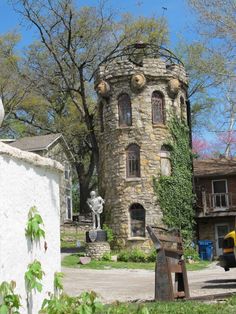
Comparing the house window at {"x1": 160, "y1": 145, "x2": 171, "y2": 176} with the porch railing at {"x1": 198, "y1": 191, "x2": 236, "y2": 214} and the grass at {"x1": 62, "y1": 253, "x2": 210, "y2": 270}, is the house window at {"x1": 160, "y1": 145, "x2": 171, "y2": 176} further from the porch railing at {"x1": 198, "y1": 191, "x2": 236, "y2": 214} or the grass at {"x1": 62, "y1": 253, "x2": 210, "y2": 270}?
the grass at {"x1": 62, "y1": 253, "x2": 210, "y2": 270}

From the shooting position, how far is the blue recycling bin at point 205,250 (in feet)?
96.0

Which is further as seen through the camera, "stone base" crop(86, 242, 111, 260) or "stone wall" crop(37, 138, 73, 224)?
"stone wall" crop(37, 138, 73, 224)

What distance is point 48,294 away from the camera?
19.2 ft

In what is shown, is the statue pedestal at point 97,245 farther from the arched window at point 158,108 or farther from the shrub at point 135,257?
the arched window at point 158,108

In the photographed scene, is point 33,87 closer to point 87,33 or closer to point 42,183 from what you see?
point 87,33

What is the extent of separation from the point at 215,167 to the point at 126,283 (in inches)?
743

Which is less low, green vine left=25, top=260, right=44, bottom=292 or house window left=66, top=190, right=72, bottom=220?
house window left=66, top=190, right=72, bottom=220

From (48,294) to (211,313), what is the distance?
7.78ft

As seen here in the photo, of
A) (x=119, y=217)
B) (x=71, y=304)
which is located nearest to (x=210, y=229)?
(x=119, y=217)

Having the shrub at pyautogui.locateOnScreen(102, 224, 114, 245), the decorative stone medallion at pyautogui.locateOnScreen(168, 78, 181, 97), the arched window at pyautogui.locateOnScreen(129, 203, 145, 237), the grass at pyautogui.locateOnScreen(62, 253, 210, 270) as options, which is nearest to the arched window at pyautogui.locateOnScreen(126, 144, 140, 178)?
the arched window at pyautogui.locateOnScreen(129, 203, 145, 237)

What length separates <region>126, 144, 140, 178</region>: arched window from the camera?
2927 cm

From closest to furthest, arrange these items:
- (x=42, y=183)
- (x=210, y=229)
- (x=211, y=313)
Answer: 1. (x=42, y=183)
2. (x=211, y=313)
3. (x=210, y=229)

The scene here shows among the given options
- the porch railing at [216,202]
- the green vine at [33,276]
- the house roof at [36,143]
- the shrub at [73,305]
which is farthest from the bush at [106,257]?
the green vine at [33,276]

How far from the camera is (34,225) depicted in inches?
213
